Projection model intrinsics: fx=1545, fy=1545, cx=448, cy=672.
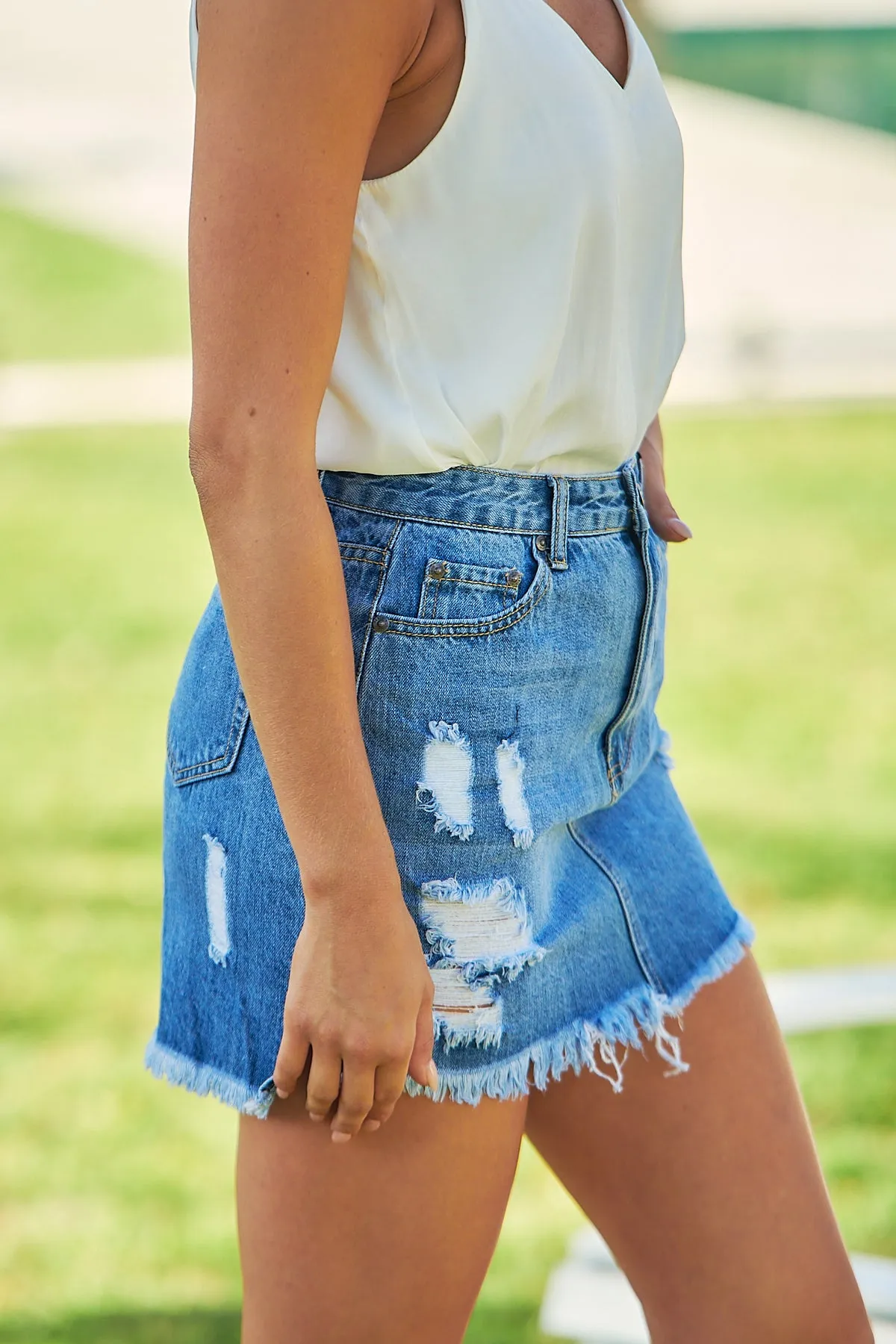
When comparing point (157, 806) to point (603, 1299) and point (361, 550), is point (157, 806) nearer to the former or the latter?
point (603, 1299)

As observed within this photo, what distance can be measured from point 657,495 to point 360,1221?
2.57 ft

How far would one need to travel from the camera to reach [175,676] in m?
5.48

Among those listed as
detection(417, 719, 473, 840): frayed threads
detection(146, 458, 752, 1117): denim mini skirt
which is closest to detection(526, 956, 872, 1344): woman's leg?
detection(146, 458, 752, 1117): denim mini skirt

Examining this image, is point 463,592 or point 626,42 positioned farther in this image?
point 626,42

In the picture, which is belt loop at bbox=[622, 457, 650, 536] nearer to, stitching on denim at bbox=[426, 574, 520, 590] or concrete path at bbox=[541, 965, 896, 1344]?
stitching on denim at bbox=[426, 574, 520, 590]

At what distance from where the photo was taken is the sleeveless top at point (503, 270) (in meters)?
1.10

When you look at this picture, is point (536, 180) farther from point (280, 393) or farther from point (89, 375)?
point (89, 375)

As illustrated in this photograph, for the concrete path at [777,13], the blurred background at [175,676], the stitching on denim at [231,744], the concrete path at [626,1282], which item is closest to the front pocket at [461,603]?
the stitching on denim at [231,744]

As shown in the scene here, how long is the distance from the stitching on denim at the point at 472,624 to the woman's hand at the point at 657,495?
0.38 metres

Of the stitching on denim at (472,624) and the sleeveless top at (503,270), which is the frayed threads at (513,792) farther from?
the sleeveless top at (503,270)

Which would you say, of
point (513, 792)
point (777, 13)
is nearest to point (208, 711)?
point (513, 792)

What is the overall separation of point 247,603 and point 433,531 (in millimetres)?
184

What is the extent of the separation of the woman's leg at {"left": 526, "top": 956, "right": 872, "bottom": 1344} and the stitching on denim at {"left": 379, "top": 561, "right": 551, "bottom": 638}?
470mm

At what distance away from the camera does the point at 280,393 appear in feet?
3.33
